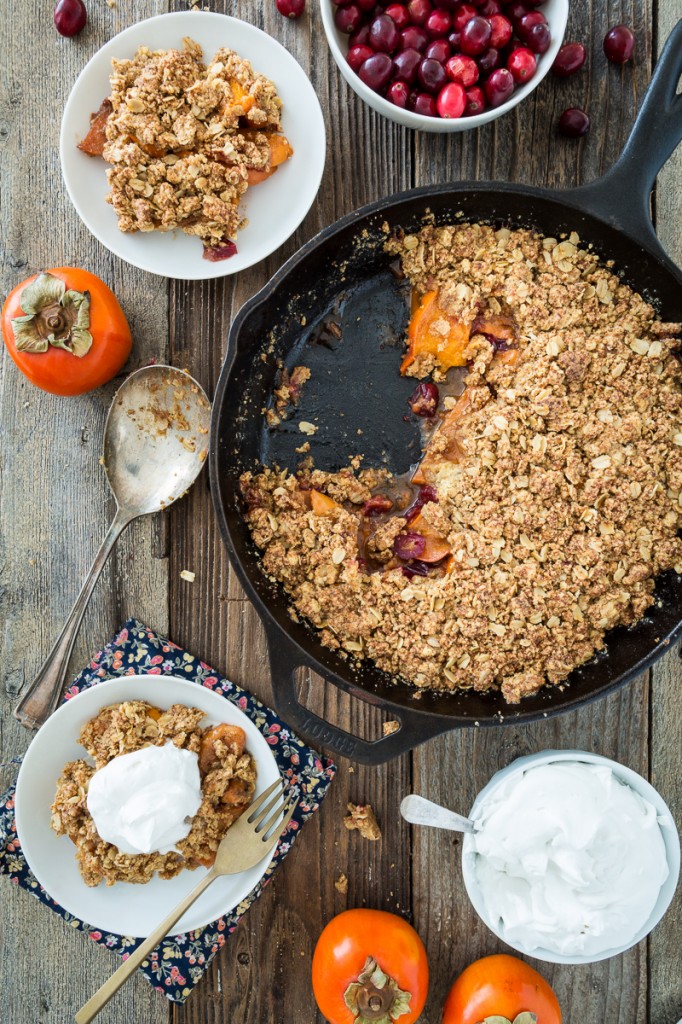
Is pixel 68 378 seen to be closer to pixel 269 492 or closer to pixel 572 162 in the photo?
pixel 269 492

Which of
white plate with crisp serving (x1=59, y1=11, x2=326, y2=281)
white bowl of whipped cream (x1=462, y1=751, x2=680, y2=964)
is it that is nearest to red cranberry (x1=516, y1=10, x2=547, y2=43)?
white plate with crisp serving (x1=59, y1=11, x2=326, y2=281)

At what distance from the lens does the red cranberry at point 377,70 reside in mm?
1542

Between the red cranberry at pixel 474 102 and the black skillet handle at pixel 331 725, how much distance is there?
1125 mm

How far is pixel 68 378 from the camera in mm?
1624

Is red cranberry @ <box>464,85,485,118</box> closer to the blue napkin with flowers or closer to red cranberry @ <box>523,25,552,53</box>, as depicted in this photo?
red cranberry @ <box>523,25,552,53</box>

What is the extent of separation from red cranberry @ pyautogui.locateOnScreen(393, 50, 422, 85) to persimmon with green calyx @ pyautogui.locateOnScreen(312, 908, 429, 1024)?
5.86 ft

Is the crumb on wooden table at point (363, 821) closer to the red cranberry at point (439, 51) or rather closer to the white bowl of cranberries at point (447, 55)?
the white bowl of cranberries at point (447, 55)

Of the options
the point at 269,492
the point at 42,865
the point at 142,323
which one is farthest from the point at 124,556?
the point at 42,865

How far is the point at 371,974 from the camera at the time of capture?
1597 millimetres

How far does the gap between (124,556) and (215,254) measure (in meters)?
0.71

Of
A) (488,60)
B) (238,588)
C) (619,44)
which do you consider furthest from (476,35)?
(238,588)

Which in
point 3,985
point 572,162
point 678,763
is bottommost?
point 3,985

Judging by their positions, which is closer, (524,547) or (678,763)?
(524,547)

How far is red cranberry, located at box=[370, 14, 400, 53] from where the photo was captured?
5.08 feet
